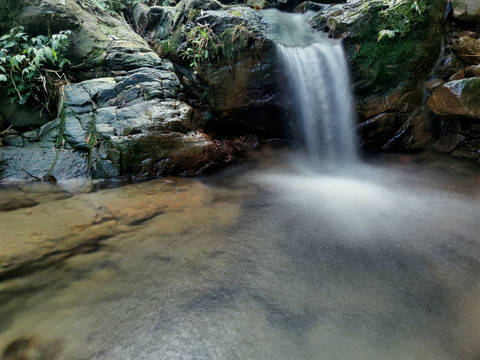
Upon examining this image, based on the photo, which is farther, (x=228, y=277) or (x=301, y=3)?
(x=301, y=3)

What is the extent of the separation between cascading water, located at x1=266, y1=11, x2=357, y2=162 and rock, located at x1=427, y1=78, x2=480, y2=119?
60.3 inches

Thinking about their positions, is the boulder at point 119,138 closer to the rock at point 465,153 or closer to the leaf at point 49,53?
the leaf at point 49,53

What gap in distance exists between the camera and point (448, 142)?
16.4ft

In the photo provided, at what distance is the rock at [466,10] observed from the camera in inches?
178

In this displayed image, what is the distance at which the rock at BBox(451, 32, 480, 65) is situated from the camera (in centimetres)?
451

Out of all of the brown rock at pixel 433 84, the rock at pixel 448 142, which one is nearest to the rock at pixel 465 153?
the rock at pixel 448 142

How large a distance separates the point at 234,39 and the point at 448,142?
16.0 feet

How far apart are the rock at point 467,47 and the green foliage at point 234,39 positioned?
3.98 meters

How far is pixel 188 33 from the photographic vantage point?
5.74 m

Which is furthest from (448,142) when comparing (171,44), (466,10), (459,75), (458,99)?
(171,44)

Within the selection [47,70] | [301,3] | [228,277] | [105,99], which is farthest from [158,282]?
[301,3]

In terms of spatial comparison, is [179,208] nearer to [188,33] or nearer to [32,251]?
[32,251]

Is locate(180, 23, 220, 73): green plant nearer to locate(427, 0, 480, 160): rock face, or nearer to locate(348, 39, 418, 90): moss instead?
locate(348, 39, 418, 90): moss

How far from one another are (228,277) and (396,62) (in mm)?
5570
